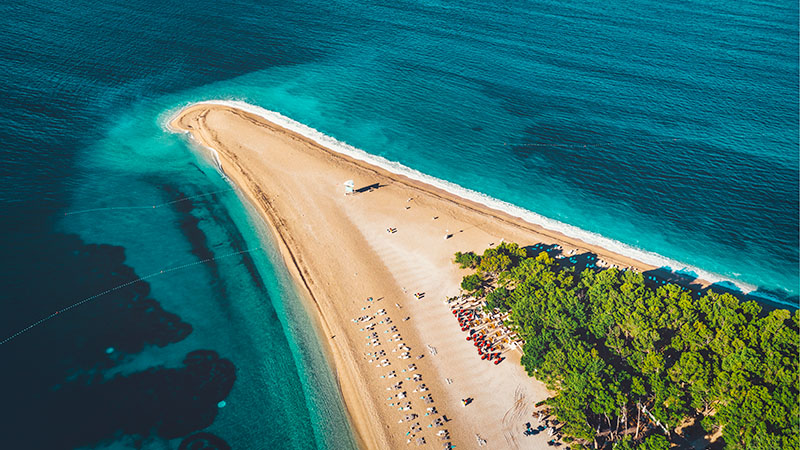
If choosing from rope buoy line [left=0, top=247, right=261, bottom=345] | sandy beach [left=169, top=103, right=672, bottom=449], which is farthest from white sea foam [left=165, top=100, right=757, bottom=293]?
rope buoy line [left=0, top=247, right=261, bottom=345]

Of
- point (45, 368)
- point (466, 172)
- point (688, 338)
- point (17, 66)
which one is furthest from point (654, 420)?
point (17, 66)

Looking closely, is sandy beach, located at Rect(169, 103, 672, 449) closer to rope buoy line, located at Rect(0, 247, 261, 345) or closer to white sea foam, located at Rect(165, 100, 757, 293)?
white sea foam, located at Rect(165, 100, 757, 293)

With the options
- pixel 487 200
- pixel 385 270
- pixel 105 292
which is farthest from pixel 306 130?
pixel 105 292

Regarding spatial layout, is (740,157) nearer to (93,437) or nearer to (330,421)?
(330,421)

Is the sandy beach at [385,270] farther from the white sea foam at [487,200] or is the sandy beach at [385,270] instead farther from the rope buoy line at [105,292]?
the rope buoy line at [105,292]

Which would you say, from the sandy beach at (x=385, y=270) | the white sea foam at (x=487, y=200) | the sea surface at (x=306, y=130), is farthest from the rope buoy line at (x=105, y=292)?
the white sea foam at (x=487, y=200)
